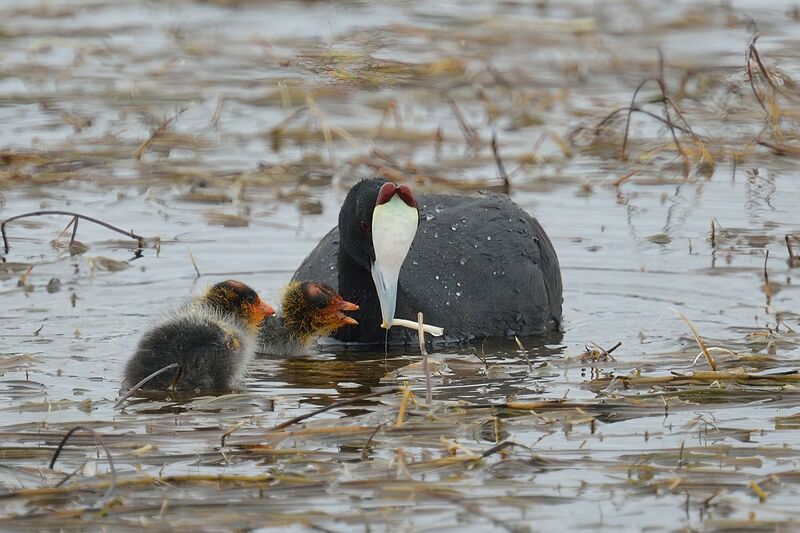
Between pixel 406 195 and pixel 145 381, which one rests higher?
pixel 406 195

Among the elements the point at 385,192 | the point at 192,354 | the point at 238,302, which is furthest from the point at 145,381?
the point at 385,192

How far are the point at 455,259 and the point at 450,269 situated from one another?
70mm

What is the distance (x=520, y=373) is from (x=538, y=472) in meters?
1.51

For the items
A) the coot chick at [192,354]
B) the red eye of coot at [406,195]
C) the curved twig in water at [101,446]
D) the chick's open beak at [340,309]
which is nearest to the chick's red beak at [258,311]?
the coot chick at [192,354]

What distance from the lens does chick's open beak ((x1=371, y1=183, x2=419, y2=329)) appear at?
6.28m

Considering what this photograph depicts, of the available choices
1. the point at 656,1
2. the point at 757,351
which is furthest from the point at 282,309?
the point at 656,1

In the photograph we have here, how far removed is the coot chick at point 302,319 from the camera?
21.6 ft

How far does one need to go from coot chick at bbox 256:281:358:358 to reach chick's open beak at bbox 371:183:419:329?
0.19 metres

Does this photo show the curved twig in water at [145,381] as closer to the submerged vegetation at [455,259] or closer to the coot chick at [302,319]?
the submerged vegetation at [455,259]

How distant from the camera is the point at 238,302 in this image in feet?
20.5

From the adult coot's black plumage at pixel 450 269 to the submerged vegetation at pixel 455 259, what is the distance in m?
0.23

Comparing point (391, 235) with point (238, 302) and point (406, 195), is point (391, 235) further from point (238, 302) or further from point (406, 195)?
point (238, 302)

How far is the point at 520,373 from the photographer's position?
20.2 ft

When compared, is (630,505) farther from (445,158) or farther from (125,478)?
(445,158)
